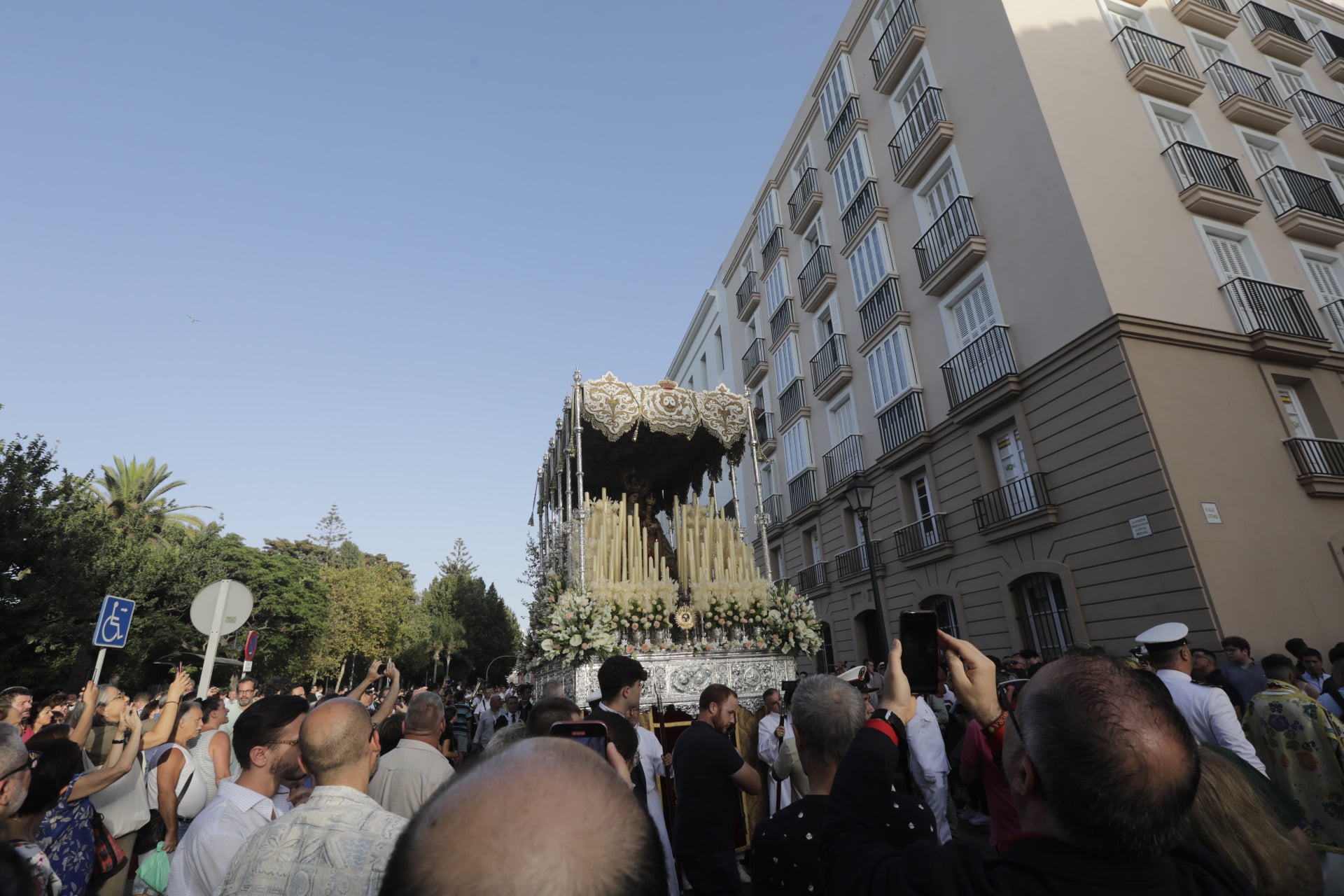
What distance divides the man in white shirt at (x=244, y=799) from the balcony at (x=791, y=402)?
59.2 feet

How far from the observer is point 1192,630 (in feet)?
30.8

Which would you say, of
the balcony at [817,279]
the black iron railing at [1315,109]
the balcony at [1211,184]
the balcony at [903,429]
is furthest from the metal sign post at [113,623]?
the black iron railing at [1315,109]

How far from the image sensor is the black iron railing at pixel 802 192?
66.5 feet

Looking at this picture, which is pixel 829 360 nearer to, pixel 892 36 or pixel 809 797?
pixel 892 36

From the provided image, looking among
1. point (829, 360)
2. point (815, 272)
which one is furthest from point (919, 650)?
point (815, 272)

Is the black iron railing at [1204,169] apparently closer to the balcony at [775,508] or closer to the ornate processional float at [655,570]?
the ornate processional float at [655,570]

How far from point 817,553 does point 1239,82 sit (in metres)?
14.6

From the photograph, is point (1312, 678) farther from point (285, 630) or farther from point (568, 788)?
point (285, 630)

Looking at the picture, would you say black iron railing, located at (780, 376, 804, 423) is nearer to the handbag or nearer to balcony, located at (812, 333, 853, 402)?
balcony, located at (812, 333, 853, 402)

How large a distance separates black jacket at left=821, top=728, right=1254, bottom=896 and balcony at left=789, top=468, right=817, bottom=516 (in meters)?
17.5

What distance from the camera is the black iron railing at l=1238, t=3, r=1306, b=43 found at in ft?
52.1

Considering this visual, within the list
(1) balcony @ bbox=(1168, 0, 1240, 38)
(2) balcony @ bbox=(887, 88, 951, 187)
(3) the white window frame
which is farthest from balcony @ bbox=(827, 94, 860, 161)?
(1) balcony @ bbox=(1168, 0, 1240, 38)

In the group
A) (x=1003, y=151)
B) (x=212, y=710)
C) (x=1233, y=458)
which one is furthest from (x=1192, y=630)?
(x=212, y=710)

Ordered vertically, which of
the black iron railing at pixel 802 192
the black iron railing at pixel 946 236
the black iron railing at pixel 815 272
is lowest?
the black iron railing at pixel 946 236
